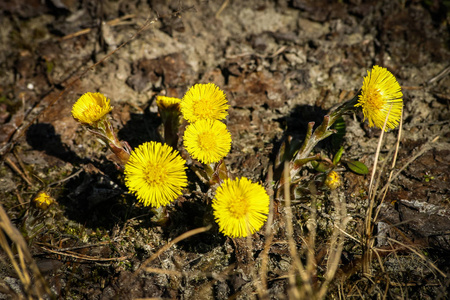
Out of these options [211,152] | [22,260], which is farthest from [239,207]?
[22,260]

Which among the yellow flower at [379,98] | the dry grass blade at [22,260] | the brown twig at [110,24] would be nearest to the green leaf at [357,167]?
the yellow flower at [379,98]

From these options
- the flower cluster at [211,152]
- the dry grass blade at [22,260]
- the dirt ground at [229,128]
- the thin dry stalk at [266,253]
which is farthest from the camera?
the dirt ground at [229,128]

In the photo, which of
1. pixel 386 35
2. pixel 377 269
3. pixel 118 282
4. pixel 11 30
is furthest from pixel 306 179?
pixel 11 30

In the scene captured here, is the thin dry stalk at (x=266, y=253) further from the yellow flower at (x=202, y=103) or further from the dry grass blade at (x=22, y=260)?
the dry grass blade at (x=22, y=260)

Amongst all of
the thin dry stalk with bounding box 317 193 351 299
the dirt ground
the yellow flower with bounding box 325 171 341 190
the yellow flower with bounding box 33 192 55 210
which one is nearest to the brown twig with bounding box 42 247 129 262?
the dirt ground

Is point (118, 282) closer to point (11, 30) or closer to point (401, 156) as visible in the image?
point (401, 156)

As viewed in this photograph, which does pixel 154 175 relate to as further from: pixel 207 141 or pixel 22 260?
pixel 22 260
